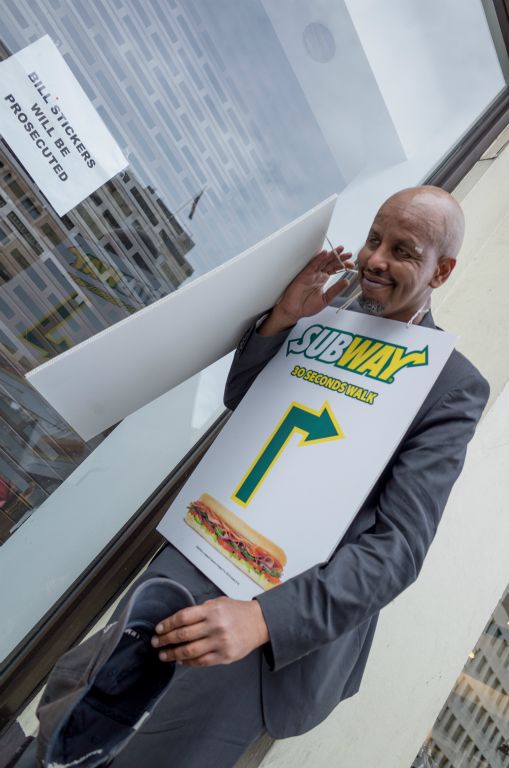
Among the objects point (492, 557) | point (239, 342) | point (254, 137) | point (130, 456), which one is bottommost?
point (130, 456)

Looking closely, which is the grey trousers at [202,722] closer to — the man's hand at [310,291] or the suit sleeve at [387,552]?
the suit sleeve at [387,552]

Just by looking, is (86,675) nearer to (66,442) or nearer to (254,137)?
(66,442)

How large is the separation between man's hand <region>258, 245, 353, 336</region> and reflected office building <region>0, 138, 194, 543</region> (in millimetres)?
544

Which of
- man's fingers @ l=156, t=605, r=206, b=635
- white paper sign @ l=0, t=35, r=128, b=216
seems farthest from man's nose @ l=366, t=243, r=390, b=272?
white paper sign @ l=0, t=35, r=128, b=216

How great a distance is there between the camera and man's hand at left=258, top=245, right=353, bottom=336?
34.3 inches

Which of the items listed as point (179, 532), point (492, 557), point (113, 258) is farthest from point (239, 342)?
point (492, 557)

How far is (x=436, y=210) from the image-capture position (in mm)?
769

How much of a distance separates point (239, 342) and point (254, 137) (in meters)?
0.92

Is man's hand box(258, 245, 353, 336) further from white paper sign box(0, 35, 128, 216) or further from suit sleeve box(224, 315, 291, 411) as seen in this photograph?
white paper sign box(0, 35, 128, 216)

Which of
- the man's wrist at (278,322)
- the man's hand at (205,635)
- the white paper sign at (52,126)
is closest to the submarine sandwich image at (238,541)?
the man's hand at (205,635)

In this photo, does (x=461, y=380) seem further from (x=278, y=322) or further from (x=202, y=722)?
(x=202, y=722)

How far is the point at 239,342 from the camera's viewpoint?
3.10 feet

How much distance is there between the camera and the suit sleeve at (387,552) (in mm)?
577

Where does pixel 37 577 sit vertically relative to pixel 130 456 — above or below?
below
